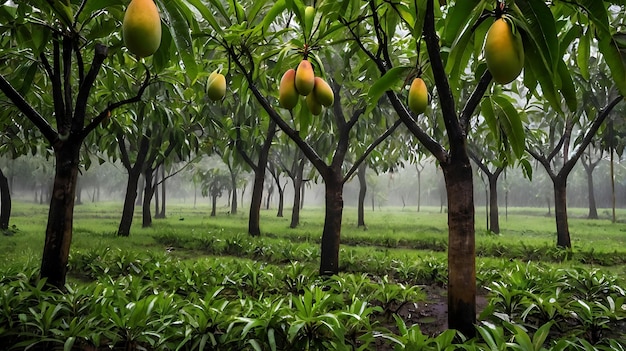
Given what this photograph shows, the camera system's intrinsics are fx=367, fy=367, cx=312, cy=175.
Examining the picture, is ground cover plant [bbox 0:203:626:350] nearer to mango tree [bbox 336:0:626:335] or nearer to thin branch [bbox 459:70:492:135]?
mango tree [bbox 336:0:626:335]

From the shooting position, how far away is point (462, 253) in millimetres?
1811

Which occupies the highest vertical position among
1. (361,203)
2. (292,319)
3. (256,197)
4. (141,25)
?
(141,25)

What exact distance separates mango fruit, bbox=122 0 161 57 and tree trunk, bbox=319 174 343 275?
2.53m

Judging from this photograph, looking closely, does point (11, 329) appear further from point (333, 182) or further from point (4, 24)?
point (333, 182)

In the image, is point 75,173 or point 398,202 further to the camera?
point 398,202

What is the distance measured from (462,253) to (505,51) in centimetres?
120

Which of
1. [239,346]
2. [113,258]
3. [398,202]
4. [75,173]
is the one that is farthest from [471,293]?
[398,202]

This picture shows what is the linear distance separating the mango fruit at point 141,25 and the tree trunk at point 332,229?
253 cm

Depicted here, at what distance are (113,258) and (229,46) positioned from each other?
294cm

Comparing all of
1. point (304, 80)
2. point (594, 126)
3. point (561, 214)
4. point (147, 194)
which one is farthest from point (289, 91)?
point (147, 194)

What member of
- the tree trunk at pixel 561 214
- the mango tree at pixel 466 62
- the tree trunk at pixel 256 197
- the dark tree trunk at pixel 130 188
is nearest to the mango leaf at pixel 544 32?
the mango tree at pixel 466 62

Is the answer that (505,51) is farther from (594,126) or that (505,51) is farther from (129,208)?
(129,208)

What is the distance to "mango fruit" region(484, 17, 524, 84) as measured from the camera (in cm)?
85

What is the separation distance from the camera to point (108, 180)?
25.8 metres
